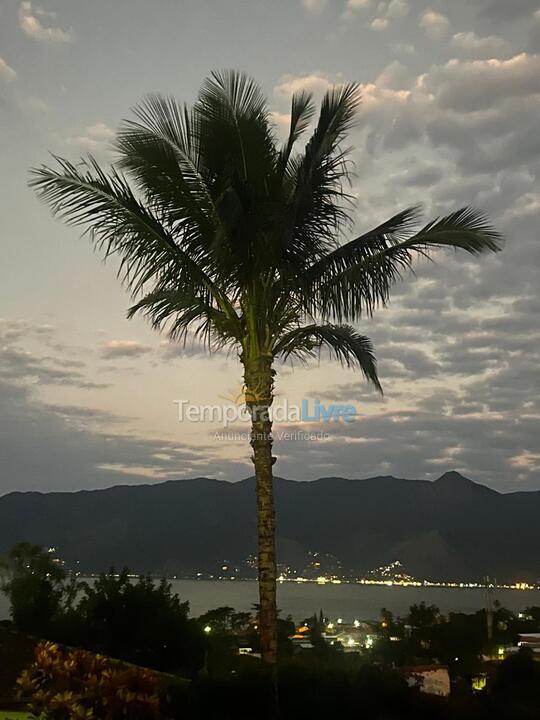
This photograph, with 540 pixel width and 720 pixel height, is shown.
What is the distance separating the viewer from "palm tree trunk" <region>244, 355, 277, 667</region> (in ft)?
28.9

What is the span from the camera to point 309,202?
9.06 meters

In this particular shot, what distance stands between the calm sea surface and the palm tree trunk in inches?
4054

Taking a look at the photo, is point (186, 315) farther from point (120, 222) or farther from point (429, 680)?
point (429, 680)

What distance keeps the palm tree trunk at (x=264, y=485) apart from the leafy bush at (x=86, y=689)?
6.46 ft

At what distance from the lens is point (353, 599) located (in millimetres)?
166750

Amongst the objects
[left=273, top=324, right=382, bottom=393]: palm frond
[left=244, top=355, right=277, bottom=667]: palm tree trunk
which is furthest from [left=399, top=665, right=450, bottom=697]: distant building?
[left=273, top=324, right=382, bottom=393]: palm frond

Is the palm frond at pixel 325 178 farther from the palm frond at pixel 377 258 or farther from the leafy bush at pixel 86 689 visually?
the leafy bush at pixel 86 689

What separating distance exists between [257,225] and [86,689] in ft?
16.6

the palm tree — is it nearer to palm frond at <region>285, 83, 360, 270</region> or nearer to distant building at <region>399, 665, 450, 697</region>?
palm frond at <region>285, 83, 360, 270</region>

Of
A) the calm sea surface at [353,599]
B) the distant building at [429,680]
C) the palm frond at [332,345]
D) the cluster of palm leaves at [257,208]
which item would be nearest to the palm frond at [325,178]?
the cluster of palm leaves at [257,208]

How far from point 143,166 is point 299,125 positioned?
1966mm

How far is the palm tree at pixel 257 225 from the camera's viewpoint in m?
9.32

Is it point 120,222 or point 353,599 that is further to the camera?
point 353,599

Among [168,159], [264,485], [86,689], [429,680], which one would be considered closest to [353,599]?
[264,485]
